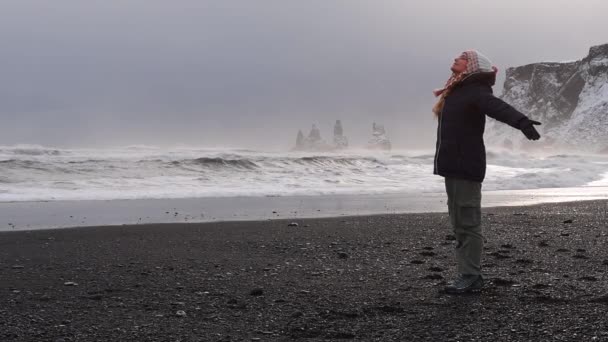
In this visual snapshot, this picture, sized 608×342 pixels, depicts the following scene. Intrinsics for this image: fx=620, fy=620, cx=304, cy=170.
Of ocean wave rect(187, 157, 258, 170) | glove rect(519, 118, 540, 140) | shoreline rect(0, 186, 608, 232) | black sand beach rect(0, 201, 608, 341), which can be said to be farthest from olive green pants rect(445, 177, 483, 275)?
ocean wave rect(187, 157, 258, 170)

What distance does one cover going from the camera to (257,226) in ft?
29.7

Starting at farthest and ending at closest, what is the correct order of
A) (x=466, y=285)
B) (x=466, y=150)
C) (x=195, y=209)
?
(x=195, y=209)
(x=466, y=150)
(x=466, y=285)

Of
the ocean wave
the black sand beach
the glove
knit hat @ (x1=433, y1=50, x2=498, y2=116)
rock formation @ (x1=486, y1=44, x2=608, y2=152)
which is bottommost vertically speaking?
the black sand beach

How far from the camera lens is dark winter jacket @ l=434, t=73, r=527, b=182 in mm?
4773

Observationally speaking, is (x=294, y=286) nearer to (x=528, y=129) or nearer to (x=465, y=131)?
(x=465, y=131)

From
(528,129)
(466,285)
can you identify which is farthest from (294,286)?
(528,129)

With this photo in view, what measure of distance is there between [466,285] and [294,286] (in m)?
1.29

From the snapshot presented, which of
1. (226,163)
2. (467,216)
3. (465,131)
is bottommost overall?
(467,216)

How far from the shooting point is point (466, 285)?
4.50 m

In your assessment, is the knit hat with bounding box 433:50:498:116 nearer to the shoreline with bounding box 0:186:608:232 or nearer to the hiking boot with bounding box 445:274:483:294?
the hiking boot with bounding box 445:274:483:294

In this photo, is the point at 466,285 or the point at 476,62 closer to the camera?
the point at 466,285

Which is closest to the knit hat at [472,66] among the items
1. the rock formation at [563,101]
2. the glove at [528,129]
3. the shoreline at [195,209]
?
the glove at [528,129]

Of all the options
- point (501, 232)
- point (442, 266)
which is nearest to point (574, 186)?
point (501, 232)

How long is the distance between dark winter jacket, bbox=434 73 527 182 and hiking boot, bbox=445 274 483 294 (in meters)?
0.75
